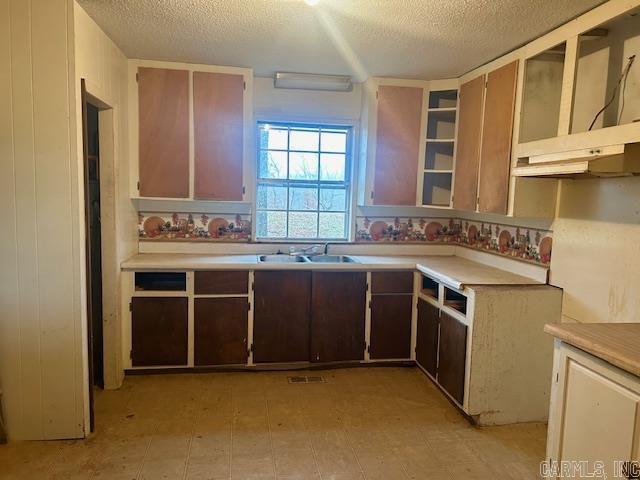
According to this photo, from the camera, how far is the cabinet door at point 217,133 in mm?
3518

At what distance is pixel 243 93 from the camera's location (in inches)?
141

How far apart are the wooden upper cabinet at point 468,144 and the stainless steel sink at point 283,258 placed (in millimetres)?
1309

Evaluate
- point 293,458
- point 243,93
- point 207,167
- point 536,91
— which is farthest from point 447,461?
point 243,93

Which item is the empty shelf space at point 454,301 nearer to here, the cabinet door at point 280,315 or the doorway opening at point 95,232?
the cabinet door at point 280,315

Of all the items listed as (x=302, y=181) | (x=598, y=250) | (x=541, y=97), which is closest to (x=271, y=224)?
(x=302, y=181)

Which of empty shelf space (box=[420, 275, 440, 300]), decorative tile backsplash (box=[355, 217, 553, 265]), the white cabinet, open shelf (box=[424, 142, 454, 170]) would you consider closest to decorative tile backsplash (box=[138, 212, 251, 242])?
decorative tile backsplash (box=[355, 217, 553, 265])

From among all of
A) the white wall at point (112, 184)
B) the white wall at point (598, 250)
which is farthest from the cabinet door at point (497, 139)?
the white wall at point (112, 184)

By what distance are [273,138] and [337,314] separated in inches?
63.8

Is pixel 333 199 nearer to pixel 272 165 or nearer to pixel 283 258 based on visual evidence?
pixel 272 165

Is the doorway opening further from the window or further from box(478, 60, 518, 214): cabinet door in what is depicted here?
box(478, 60, 518, 214): cabinet door

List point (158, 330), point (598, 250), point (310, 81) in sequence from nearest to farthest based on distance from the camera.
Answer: point (598, 250), point (158, 330), point (310, 81)

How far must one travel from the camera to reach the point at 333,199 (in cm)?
414

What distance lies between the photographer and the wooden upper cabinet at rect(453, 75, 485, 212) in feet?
10.9

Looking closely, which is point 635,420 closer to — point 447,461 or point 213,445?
point 447,461
